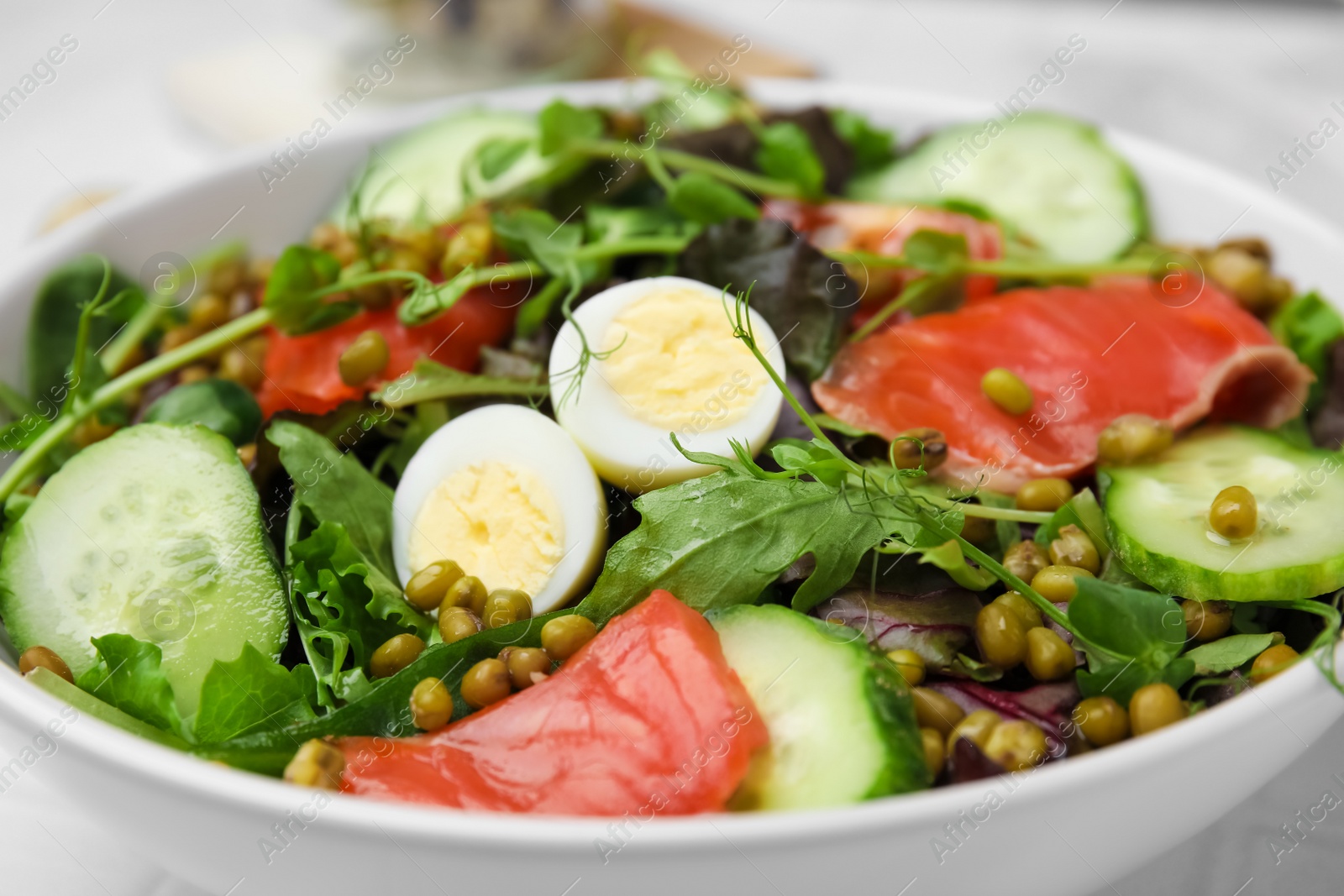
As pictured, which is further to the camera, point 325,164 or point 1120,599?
point 325,164

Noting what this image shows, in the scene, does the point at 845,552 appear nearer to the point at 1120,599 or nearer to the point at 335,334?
the point at 1120,599

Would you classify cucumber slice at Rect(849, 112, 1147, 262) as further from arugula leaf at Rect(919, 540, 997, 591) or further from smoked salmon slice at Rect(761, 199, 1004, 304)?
arugula leaf at Rect(919, 540, 997, 591)

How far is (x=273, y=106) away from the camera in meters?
3.95

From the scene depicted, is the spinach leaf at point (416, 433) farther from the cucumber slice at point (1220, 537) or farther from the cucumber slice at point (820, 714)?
the cucumber slice at point (1220, 537)

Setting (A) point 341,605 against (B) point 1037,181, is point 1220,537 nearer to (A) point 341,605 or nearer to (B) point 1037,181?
(B) point 1037,181

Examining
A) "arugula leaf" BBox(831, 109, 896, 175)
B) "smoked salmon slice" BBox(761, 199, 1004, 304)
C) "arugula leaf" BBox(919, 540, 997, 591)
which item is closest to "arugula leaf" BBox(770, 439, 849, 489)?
"arugula leaf" BBox(919, 540, 997, 591)

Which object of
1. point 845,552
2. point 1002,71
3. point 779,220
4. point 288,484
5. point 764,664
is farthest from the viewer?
point 1002,71

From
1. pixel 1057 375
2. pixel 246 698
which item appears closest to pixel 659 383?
pixel 1057 375

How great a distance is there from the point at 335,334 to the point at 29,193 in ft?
8.22

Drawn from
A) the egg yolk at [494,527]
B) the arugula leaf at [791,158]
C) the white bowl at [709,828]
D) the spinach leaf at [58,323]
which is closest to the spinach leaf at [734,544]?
the egg yolk at [494,527]

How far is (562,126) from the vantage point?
96.5 inches

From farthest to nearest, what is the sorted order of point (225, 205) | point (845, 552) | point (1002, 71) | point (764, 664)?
point (1002, 71) → point (225, 205) → point (845, 552) → point (764, 664)

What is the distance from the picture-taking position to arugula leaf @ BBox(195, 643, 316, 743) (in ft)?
5.14

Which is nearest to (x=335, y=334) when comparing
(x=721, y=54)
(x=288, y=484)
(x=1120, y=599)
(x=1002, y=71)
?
(x=288, y=484)
